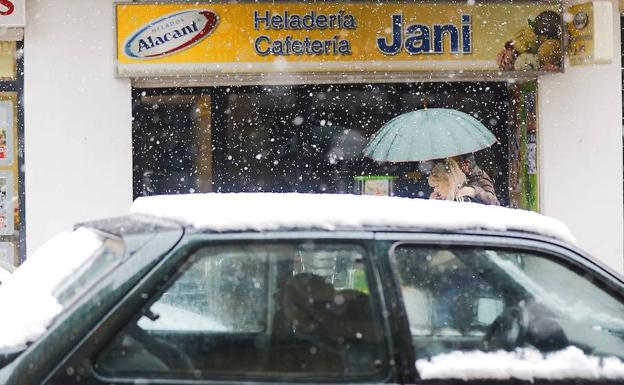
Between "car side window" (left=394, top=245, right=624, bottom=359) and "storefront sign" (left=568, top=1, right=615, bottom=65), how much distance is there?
6.60 m

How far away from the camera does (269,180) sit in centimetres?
998

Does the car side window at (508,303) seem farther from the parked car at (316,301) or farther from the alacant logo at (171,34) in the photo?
the alacant logo at (171,34)

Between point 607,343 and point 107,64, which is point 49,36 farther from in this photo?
point 607,343

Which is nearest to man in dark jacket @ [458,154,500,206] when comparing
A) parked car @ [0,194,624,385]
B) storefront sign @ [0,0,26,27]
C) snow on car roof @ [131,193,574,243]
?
snow on car roof @ [131,193,574,243]

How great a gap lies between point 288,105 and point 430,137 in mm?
2995

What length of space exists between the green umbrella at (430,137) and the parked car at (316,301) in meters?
4.15

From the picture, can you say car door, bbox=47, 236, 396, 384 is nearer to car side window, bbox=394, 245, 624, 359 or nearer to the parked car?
the parked car

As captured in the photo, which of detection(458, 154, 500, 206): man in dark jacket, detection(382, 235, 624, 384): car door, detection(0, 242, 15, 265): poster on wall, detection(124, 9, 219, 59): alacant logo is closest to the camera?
detection(382, 235, 624, 384): car door

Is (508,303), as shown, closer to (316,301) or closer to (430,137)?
(316,301)

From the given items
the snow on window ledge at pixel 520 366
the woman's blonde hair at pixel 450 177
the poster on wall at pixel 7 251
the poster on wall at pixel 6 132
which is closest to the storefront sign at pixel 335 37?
the poster on wall at pixel 6 132

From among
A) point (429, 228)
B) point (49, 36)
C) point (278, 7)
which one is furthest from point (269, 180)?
point (429, 228)

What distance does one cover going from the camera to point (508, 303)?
2.95m

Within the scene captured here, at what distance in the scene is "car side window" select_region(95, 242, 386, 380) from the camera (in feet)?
8.59

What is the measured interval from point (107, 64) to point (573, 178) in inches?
209
